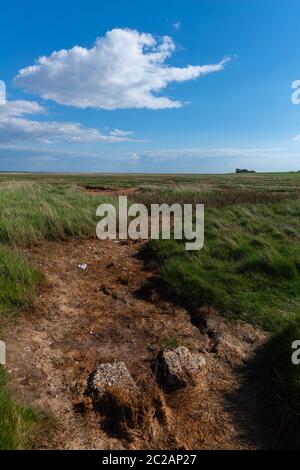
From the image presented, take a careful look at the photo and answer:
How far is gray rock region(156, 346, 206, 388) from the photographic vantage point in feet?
12.6

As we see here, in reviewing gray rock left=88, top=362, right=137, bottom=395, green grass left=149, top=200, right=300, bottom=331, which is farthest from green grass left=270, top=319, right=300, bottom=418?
gray rock left=88, top=362, right=137, bottom=395

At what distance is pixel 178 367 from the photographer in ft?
13.0

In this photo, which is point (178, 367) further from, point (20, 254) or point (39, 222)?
point (39, 222)

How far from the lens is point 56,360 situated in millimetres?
4156

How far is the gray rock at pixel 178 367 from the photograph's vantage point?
383 centimetres

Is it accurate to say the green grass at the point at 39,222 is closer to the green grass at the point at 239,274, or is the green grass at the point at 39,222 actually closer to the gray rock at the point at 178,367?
A: the green grass at the point at 239,274

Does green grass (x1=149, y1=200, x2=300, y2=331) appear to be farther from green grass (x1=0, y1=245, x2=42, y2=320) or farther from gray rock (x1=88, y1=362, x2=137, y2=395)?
green grass (x1=0, y1=245, x2=42, y2=320)

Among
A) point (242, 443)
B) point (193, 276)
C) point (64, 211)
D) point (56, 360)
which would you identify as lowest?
point (242, 443)

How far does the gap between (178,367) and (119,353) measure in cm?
82

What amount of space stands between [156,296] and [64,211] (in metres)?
5.10

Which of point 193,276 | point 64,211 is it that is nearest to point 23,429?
point 193,276

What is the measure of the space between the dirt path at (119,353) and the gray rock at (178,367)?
11 cm

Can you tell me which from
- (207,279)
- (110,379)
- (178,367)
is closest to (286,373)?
(178,367)
